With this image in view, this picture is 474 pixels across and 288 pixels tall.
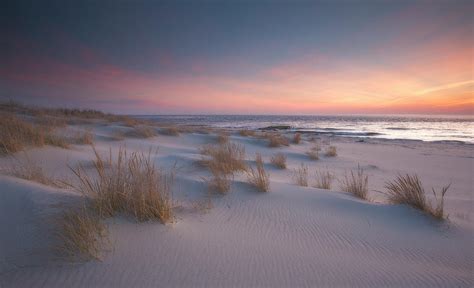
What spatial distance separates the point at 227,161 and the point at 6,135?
4.36 meters

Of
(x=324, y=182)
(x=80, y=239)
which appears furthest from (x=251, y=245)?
(x=324, y=182)

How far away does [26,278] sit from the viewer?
68.1 inches

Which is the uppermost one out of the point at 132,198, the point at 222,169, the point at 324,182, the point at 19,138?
the point at 19,138

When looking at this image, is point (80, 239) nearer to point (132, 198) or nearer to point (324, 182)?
point (132, 198)

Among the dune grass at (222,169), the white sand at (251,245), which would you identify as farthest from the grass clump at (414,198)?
the dune grass at (222,169)

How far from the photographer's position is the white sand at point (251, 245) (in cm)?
185

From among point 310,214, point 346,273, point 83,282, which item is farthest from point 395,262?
point 83,282

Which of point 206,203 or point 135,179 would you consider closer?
point 135,179

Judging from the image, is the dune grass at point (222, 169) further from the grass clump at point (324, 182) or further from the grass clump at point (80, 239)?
the grass clump at point (80, 239)

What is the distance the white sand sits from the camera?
185 centimetres

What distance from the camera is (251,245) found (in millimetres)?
2400

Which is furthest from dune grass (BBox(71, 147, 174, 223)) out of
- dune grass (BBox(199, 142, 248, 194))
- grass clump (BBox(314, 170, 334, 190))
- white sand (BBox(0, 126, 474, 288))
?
grass clump (BBox(314, 170, 334, 190))

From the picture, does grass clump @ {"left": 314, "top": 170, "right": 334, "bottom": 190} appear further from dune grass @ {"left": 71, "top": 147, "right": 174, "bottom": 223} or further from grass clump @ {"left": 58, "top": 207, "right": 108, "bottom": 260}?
grass clump @ {"left": 58, "top": 207, "right": 108, "bottom": 260}

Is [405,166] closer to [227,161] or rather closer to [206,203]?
[227,161]
